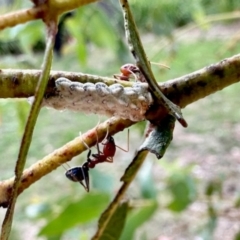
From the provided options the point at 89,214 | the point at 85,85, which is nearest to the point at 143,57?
the point at 85,85

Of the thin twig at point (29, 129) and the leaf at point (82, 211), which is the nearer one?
the thin twig at point (29, 129)

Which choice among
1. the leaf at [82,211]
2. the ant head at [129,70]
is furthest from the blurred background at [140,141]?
the ant head at [129,70]

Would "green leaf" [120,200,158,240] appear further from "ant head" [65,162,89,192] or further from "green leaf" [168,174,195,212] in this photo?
"ant head" [65,162,89,192]

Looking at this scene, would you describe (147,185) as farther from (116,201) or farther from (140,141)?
(116,201)

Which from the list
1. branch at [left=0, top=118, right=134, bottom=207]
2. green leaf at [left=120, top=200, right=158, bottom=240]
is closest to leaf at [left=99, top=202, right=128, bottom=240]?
branch at [left=0, top=118, right=134, bottom=207]

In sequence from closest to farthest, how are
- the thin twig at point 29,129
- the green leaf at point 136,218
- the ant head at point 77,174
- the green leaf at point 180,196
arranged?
1. the thin twig at point 29,129
2. the ant head at point 77,174
3. the green leaf at point 136,218
4. the green leaf at point 180,196

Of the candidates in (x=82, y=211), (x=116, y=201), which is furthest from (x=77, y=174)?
(x=82, y=211)

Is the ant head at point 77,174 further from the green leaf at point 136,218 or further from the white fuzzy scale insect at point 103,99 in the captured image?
the green leaf at point 136,218
